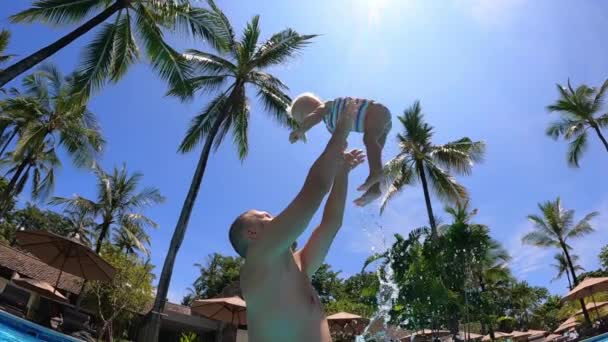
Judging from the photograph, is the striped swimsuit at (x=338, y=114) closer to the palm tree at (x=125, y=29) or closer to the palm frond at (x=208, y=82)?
the palm tree at (x=125, y=29)

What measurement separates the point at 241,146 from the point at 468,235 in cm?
1062

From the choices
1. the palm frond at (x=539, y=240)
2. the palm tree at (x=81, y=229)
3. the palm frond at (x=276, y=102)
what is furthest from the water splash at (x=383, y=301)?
the palm tree at (x=81, y=229)

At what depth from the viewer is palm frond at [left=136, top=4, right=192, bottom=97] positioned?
12375 millimetres

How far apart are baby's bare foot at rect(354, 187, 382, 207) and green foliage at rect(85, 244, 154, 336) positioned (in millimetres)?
18759

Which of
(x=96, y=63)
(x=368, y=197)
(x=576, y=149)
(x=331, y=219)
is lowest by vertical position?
(x=331, y=219)

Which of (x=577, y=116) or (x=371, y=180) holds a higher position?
(x=577, y=116)

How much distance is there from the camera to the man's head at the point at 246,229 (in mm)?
1732

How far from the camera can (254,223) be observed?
1.76 meters

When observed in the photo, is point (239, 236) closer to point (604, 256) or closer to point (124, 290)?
point (124, 290)

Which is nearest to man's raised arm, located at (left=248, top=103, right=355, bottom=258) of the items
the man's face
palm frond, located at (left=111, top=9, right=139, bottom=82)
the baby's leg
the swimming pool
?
the man's face

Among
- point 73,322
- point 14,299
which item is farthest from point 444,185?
point 14,299

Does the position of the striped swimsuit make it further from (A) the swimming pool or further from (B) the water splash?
(B) the water splash

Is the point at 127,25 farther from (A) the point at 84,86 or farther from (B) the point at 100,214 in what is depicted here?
(B) the point at 100,214

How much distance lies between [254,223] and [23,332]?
8758 millimetres
